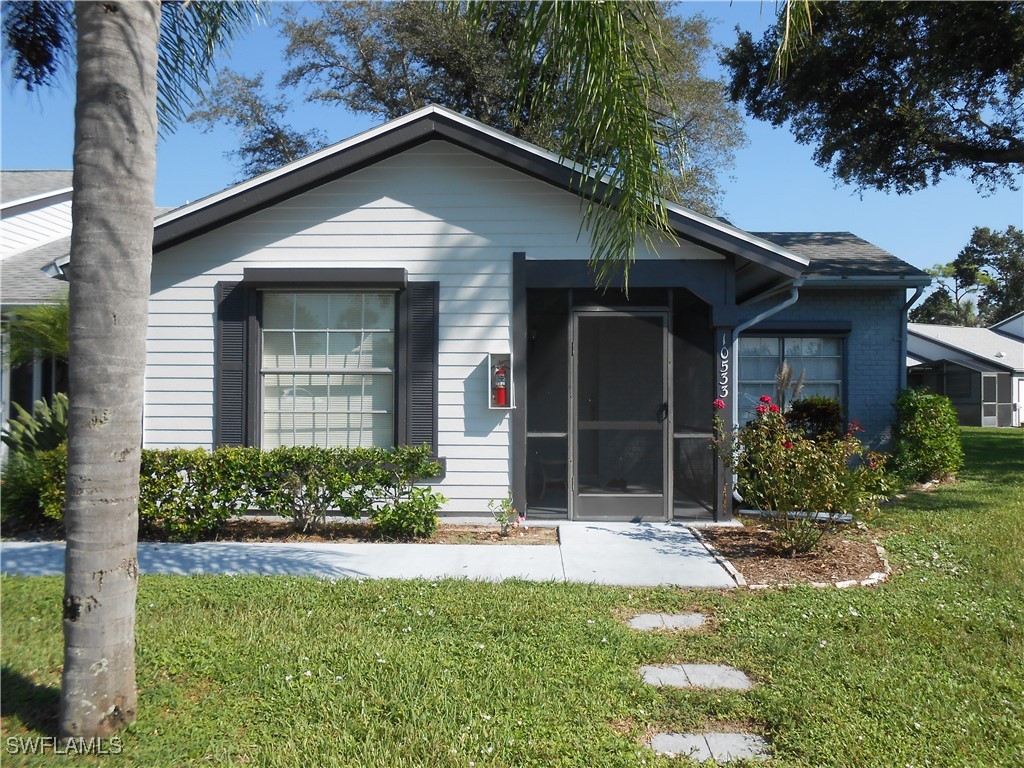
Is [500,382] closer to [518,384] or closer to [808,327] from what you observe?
[518,384]

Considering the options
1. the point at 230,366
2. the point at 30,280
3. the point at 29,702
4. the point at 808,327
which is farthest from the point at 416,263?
the point at 30,280

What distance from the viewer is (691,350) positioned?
28.2ft

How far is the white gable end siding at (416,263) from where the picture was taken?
8.46 m

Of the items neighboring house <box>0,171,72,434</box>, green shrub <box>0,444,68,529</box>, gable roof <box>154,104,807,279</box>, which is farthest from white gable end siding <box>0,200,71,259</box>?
gable roof <box>154,104,807,279</box>

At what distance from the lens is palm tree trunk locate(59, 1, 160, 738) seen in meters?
3.40

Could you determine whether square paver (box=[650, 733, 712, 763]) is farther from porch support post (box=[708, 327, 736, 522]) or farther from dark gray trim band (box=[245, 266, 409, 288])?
dark gray trim band (box=[245, 266, 409, 288])

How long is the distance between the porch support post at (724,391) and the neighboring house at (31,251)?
352 inches

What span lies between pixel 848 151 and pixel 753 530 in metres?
10.1

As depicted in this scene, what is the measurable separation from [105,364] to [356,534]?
4.90 m

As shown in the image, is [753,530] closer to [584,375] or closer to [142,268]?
[584,375]

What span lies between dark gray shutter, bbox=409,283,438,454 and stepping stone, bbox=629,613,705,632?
11.9ft

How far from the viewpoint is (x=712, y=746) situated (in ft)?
11.7

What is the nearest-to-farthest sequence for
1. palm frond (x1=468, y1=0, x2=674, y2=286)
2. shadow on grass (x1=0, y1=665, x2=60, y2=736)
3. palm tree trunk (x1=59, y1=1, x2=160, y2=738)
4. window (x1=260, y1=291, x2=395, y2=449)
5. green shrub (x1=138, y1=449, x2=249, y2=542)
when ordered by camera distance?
1. palm tree trunk (x1=59, y1=1, x2=160, y2=738)
2. shadow on grass (x1=0, y1=665, x2=60, y2=736)
3. palm frond (x1=468, y1=0, x2=674, y2=286)
4. green shrub (x1=138, y1=449, x2=249, y2=542)
5. window (x1=260, y1=291, x2=395, y2=449)

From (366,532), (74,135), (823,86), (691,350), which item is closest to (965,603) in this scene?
(691,350)
